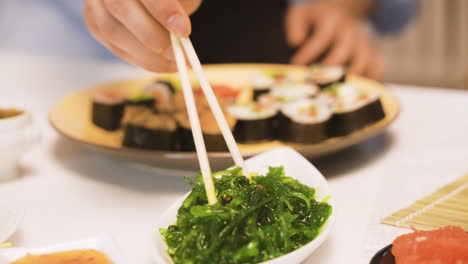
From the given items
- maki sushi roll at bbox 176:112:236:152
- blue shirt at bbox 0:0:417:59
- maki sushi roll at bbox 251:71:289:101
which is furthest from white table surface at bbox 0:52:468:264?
blue shirt at bbox 0:0:417:59

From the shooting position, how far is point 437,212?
1.23m

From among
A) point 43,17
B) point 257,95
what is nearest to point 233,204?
point 257,95

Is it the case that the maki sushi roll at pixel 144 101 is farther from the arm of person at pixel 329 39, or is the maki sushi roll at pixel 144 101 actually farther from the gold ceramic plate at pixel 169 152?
the arm of person at pixel 329 39

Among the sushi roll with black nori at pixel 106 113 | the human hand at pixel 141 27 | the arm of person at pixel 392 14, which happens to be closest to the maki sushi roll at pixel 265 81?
the sushi roll with black nori at pixel 106 113

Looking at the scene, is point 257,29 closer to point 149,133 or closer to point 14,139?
point 149,133

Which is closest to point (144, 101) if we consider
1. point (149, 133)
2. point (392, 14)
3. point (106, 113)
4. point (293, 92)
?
point (106, 113)

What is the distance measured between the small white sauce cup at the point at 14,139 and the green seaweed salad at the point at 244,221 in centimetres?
65

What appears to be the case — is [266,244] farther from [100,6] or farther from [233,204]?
[100,6]

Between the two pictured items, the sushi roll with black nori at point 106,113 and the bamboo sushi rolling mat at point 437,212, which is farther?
the sushi roll with black nori at point 106,113

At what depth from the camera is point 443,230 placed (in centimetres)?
95

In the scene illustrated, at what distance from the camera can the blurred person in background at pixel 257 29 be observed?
2.69m

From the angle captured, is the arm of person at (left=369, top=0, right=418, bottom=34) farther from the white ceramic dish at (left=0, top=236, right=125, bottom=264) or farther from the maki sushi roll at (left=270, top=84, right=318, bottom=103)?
the white ceramic dish at (left=0, top=236, right=125, bottom=264)

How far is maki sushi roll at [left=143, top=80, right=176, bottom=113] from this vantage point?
1894 millimetres

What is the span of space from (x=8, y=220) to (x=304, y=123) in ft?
2.87
